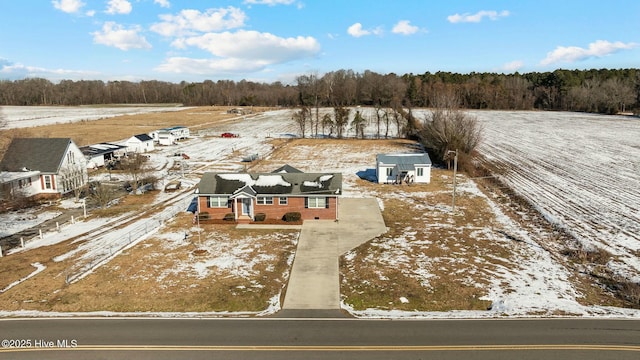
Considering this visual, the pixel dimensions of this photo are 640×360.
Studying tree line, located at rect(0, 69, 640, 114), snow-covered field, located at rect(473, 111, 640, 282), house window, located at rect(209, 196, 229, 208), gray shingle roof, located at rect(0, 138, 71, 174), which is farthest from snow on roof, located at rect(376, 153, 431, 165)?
tree line, located at rect(0, 69, 640, 114)

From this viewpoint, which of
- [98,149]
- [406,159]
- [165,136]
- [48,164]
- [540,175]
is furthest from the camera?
[165,136]

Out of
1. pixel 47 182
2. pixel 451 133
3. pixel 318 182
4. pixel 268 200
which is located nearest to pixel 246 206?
pixel 268 200

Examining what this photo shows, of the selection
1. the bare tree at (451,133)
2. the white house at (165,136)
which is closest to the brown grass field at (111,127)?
the white house at (165,136)

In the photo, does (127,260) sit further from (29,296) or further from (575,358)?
(575,358)

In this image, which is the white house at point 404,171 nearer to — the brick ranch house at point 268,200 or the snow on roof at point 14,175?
the brick ranch house at point 268,200

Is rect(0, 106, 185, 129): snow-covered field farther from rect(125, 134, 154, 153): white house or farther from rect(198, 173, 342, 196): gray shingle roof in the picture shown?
rect(198, 173, 342, 196): gray shingle roof

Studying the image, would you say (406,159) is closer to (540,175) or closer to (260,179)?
(540,175)
